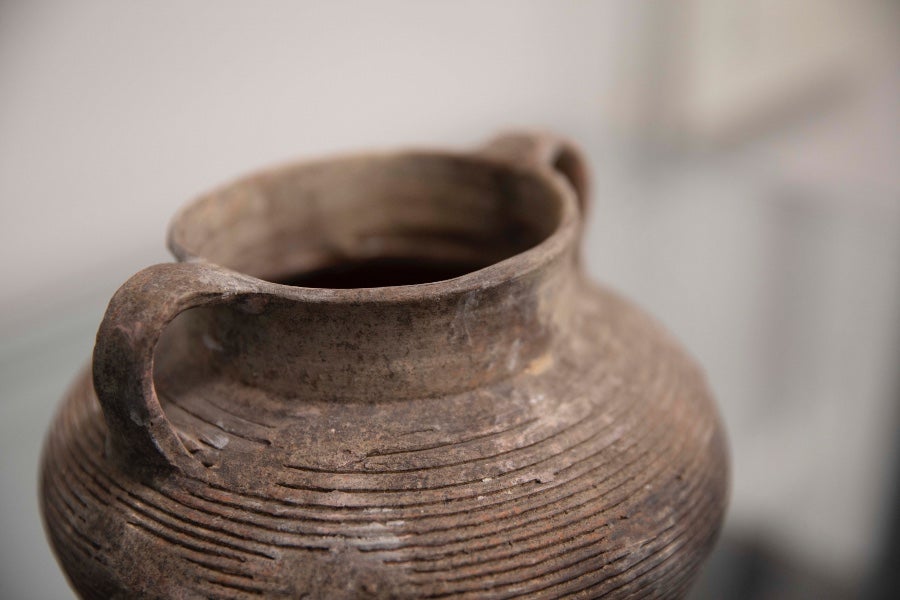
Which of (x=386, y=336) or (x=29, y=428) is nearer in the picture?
(x=386, y=336)

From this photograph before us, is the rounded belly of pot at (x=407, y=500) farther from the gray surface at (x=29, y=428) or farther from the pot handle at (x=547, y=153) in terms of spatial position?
the gray surface at (x=29, y=428)

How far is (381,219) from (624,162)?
154 cm

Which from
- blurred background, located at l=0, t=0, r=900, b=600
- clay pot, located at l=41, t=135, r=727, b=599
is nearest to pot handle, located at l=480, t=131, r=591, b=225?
clay pot, located at l=41, t=135, r=727, b=599

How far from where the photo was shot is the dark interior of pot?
1.18m

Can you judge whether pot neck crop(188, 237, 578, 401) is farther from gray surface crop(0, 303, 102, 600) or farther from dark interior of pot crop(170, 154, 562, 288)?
gray surface crop(0, 303, 102, 600)

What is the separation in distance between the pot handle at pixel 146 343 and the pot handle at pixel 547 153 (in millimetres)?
481

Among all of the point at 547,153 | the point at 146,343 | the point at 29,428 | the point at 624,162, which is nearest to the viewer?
the point at 146,343

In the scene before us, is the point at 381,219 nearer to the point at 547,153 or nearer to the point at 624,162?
the point at 547,153

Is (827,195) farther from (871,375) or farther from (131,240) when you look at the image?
(131,240)

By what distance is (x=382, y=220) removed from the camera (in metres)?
1.28

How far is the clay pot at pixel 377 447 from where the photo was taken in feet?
2.56

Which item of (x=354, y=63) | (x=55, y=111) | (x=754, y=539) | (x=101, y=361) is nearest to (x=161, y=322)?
(x=101, y=361)

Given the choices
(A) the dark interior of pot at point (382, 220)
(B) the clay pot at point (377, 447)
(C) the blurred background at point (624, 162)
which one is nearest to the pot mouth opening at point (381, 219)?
(A) the dark interior of pot at point (382, 220)

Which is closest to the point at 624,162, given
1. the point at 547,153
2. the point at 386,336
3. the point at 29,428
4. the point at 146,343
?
the point at 547,153
